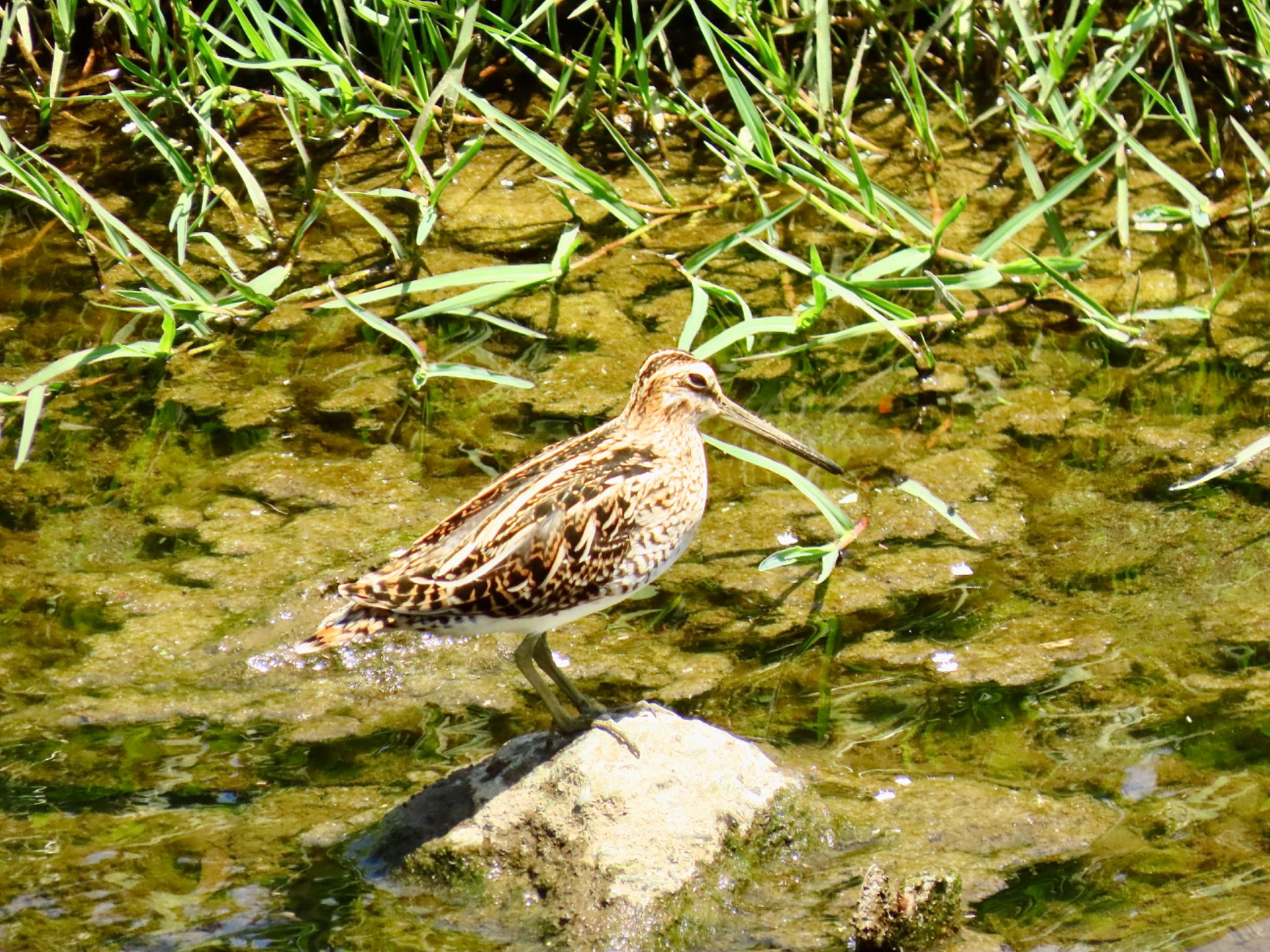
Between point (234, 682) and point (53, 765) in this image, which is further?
point (234, 682)

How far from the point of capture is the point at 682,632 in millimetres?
4406

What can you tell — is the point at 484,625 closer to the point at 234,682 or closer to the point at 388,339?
the point at 234,682

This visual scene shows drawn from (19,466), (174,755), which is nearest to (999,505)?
(174,755)

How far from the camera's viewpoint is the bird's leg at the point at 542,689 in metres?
3.66

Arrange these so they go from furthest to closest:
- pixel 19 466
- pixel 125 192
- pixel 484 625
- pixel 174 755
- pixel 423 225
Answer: pixel 125 192 < pixel 423 225 < pixel 19 466 < pixel 174 755 < pixel 484 625

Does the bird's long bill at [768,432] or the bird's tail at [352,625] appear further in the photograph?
the bird's long bill at [768,432]

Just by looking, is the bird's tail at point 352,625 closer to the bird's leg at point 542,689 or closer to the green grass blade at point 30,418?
the bird's leg at point 542,689

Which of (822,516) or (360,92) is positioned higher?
(360,92)

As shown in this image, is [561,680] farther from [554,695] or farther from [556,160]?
[556,160]

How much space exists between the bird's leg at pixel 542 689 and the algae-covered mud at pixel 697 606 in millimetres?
292

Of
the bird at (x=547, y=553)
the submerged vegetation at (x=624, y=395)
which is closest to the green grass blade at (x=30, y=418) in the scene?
the submerged vegetation at (x=624, y=395)

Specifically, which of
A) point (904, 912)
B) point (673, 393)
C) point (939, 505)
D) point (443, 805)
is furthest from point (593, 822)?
point (939, 505)

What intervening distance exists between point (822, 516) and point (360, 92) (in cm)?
210

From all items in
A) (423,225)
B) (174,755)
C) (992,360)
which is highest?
(423,225)
